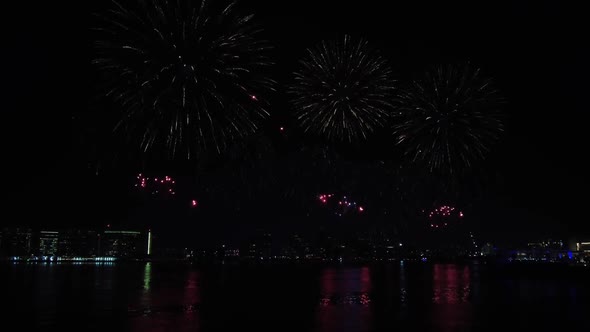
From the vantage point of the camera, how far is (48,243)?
181m

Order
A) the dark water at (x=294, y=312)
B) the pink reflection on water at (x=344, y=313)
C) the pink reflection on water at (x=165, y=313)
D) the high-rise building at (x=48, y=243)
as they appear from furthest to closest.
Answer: the high-rise building at (x=48, y=243), the dark water at (x=294, y=312), the pink reflection on water at (x=344, y=313), the pink reflection on water at (x=165, y=313)

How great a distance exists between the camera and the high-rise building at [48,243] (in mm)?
180750

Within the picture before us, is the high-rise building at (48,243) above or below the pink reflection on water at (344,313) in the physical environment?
below

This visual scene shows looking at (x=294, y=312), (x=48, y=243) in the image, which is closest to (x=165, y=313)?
(x=294, y=312)

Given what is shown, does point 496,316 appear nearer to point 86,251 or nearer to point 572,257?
point 572,257

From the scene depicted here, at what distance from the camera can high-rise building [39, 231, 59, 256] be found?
181m

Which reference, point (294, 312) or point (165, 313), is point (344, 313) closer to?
point (294, 312)

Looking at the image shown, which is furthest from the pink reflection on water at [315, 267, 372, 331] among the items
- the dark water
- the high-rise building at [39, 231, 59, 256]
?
the high-rise building at [39, 231, 59, 256]

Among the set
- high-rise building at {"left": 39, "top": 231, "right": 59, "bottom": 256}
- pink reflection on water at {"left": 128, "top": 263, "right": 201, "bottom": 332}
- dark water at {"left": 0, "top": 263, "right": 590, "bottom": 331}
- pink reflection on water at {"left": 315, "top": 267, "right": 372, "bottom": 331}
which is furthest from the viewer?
high-rise building at {"left": 39, "top": 231, "right": 59, "bottom": 256}

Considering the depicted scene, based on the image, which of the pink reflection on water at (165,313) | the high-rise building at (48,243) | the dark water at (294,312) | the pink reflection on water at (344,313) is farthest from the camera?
the high-rise building at (48,243)

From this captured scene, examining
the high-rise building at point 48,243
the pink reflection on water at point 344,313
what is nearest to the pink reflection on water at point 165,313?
the pink reflection on water at point 344,313

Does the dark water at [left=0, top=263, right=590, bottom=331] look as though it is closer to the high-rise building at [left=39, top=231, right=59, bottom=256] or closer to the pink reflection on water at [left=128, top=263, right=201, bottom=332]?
the pink reflection on water at [left=128, top=263, right=201, bottom=332]

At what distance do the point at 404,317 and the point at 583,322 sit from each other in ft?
25.5

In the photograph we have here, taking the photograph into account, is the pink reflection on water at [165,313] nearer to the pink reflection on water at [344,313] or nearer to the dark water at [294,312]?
the dark water at [294,312]
